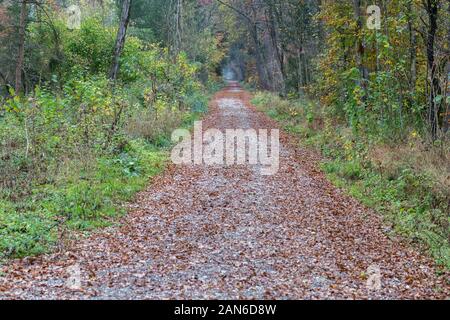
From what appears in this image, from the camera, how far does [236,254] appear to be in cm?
720

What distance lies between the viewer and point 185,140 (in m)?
17.0

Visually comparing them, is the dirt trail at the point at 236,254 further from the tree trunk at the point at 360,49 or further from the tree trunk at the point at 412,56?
the tree trunk at the point at 360,49

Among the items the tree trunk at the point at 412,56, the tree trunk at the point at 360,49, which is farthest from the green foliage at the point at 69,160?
the tree trunk at the point at 412,56

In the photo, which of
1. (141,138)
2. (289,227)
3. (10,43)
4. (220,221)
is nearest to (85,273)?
(220,221)

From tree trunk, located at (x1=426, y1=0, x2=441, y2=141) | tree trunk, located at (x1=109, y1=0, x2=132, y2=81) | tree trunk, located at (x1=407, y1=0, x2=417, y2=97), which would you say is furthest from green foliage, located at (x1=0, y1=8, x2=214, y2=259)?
tree trunk, located at (x1=407, y1=0, x2=417, y2=97)

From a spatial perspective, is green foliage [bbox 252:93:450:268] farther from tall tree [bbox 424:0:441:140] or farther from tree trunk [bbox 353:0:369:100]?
tree trunk [bbox 353:0:369:100]

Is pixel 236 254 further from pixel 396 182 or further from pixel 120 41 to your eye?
pixel 120 41

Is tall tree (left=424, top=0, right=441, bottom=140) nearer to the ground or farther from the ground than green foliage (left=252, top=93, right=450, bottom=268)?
farther from the ground

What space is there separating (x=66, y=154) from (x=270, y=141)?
8.21 m

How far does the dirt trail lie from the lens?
19.5 feet

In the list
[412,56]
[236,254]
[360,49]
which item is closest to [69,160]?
[236,254]

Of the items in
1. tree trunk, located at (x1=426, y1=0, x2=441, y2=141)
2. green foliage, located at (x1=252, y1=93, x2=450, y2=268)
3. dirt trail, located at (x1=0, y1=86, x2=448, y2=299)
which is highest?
tree trunk, located at (x1=426, y1=0, x2=441, y2=141)

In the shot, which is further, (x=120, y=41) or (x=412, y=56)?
(x=120, y=41)

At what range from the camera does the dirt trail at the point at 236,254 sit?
19.5 feet
